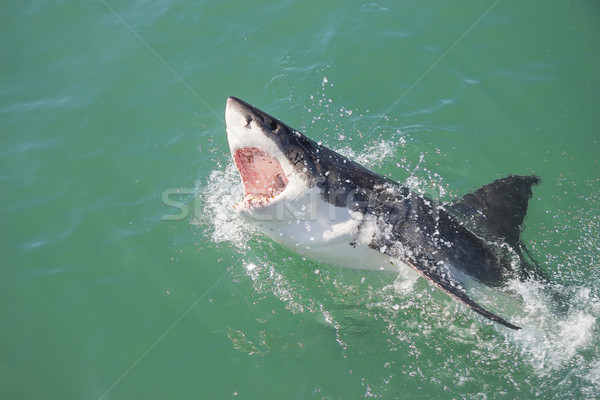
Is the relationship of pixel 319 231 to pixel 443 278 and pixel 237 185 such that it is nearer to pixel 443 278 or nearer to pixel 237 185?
pixel 443 278

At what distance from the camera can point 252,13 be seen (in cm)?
772

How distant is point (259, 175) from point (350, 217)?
35.2 inches

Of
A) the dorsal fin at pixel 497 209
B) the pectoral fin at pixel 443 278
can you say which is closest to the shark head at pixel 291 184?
the pectoral fin at pixel 443 278

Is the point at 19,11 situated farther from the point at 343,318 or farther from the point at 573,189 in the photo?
the point at 573,189

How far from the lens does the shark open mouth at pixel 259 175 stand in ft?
13.4

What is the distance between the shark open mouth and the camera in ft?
13.4

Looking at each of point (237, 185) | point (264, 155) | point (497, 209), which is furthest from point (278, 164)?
point (497, 209)

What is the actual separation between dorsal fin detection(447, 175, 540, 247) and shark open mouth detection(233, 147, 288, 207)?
6.36 feet

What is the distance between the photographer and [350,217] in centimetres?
436

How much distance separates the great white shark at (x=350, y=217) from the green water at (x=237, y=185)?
0.36 metres

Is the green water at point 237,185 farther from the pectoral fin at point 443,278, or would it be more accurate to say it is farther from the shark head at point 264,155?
the shark head at point 264,155

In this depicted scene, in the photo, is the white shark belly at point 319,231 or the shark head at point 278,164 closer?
the shark head at point 278,164

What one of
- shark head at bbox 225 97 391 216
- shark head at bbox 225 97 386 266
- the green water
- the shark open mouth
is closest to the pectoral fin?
the green water

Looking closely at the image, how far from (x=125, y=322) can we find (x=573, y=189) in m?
5.36
